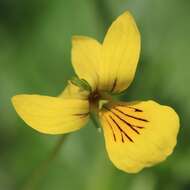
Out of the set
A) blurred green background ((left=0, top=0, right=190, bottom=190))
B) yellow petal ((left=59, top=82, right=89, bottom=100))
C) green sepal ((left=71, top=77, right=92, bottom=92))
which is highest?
green sepal ((left=71, top=77, right=92, bottom=92))

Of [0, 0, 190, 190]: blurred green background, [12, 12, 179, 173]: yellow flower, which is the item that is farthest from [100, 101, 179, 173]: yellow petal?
[0, 0, 190, 190]: blurred green background

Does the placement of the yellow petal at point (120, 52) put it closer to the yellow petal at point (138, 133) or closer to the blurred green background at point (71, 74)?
the yellow petal at point (138, 133)

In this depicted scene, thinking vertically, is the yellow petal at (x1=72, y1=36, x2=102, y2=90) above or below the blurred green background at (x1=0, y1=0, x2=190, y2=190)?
above

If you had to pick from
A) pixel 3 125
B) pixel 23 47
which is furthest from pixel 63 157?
pixel 23 47

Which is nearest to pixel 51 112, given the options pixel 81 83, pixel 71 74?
pixel 81 83

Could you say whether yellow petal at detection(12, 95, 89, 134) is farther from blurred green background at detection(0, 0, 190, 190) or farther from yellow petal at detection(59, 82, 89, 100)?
blurred green background at detection(0, 0, 190, 190)

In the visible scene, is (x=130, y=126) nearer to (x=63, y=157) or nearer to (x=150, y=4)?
(x=63, y=157)

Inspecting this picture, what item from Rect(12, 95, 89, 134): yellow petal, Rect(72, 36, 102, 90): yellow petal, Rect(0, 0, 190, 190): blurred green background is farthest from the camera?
Rect(0, 0, 190, 190): blurred green background
